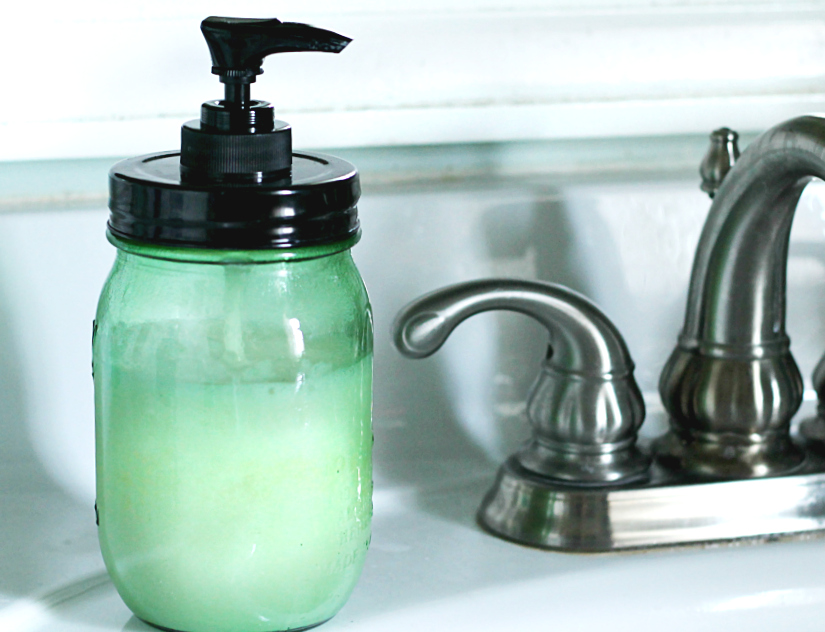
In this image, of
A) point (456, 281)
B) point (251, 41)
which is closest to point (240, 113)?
point (251, 41)

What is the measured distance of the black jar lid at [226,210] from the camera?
13.0 inches

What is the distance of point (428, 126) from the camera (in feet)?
1.69

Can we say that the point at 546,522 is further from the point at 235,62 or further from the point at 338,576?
the point at 235,62

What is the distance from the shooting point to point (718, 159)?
1.56 ft

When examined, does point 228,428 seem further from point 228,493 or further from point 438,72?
point 438,72

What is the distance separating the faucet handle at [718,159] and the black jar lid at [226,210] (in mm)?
193

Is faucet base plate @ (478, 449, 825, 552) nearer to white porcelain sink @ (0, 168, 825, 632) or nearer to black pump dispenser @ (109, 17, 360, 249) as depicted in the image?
white porcelain sink @ (0, 168, 825, 632)

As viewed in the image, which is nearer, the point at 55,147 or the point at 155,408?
the point at 155,408

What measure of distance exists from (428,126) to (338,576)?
22 cm

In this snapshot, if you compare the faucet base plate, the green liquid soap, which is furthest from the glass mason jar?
the faucet base plate

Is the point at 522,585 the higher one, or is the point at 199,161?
the point at 199,161

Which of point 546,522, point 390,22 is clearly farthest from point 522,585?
point 390,22

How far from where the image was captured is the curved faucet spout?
45 cm

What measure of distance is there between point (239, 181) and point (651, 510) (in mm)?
224
